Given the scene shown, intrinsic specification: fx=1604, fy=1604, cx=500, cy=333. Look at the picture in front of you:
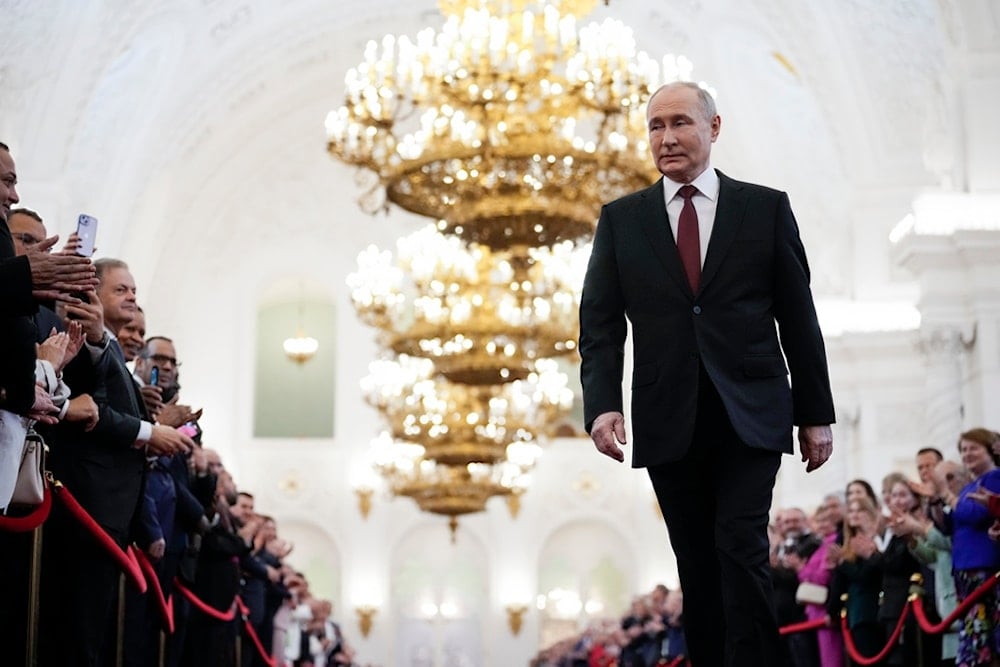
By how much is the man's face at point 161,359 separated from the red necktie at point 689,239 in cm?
455

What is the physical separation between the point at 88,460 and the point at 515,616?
22.9m

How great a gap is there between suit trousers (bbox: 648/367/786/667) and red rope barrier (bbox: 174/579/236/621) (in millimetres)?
4942

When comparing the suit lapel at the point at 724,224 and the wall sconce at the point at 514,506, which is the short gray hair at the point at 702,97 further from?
the wall sconce at the point at 514,506

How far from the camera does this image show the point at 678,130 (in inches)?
191

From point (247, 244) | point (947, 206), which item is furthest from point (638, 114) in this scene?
point (247, 244)

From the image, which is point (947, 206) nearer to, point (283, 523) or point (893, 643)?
point (893, 643)

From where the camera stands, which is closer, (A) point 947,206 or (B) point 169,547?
(B) point 169,547

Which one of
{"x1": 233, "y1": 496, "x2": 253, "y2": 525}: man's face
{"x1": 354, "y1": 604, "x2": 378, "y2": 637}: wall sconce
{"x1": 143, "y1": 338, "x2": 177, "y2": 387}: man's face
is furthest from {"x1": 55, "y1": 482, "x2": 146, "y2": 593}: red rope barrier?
{"x1": 354, "y1": 604, "x2": 378, "y2": 637}: wall sconce

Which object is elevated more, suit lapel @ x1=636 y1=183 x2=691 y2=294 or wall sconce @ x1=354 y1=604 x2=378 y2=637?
suit lapel @ x1=636 y1=183 x2=691 y2=294

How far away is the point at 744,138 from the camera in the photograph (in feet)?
74.2

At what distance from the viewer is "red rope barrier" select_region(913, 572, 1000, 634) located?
7913 mm

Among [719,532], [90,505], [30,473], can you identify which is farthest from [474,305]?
[719,532]

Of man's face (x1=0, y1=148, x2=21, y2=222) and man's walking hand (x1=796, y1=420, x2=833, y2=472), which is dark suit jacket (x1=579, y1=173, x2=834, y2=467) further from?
man's face (x1=0, y1=148, x2=21, y2=222)

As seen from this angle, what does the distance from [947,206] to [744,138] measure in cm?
848
